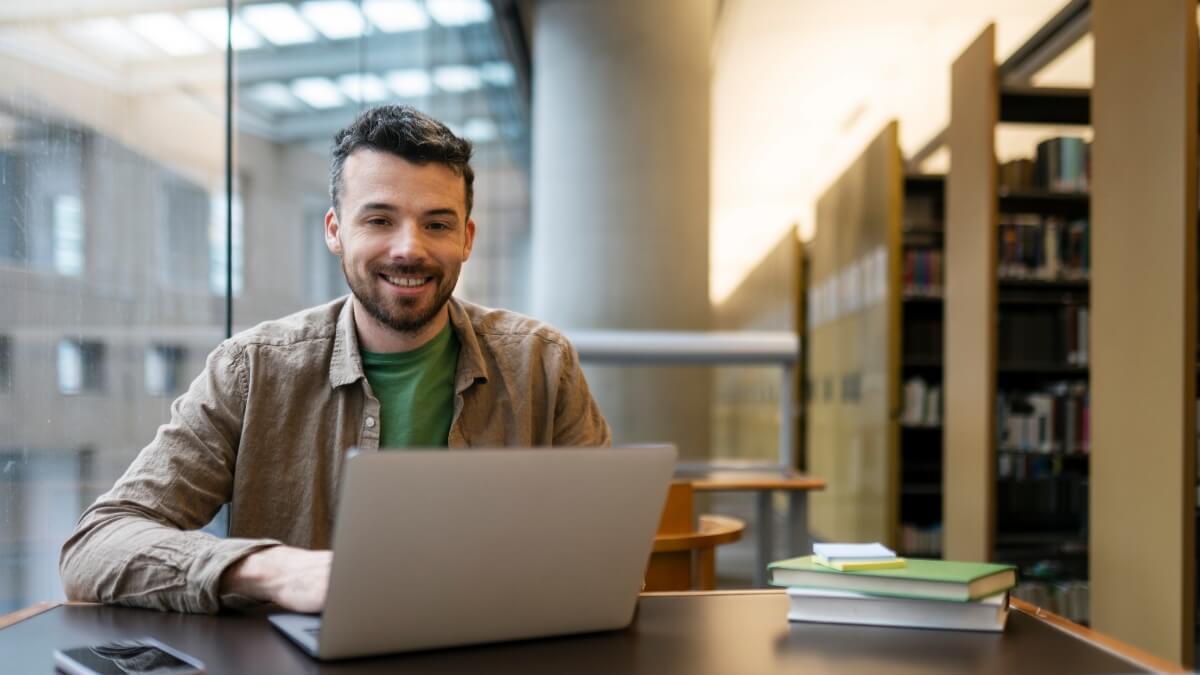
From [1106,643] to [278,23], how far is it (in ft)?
9.13

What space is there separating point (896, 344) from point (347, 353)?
12.9ft

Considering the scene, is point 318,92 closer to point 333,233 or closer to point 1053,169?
point 333,233

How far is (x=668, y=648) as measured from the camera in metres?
0.97

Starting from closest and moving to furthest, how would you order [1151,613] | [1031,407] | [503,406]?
[503,406] → [1151,613] → [1031,407]

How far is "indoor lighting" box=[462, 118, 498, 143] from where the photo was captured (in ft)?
22.1

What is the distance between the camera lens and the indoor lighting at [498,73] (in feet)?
24.1

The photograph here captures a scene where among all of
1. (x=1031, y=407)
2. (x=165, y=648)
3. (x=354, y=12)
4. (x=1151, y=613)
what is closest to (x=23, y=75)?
(x=165, y=648)

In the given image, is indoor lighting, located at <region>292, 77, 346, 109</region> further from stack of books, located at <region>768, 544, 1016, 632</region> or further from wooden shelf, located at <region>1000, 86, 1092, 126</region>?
stack of books, located at <region>768, 544, 1016, 632</region>

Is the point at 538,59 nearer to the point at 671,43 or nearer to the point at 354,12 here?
the point at 671,43

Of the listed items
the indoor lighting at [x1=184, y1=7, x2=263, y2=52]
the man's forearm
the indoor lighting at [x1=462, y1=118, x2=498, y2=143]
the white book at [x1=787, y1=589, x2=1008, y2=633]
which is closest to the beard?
the man's forearm

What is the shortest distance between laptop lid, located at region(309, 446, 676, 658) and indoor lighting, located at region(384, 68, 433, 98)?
11.7ft

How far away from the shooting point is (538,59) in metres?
6.03

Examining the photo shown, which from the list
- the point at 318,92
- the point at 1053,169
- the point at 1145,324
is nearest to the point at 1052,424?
the point at 1053,169

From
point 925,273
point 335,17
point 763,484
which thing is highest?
point 335,17
